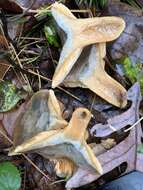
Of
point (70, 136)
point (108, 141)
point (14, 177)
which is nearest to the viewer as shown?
point (70, 136)

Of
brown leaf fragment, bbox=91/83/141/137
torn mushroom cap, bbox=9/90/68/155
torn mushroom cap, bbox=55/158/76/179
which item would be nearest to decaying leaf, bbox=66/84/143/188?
brown leaf fragment, bbox=91/83/141/137

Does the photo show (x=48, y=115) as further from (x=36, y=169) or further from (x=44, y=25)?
(x=44, y=25)

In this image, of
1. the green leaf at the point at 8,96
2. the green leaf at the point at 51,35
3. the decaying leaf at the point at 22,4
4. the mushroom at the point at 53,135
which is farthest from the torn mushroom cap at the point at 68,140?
the decaying leaf at the point at 22,4

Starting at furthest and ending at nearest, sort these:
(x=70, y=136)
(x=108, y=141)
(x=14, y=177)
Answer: (x=108, y=141) < (x=14, y=177) < (x=70, y=136)

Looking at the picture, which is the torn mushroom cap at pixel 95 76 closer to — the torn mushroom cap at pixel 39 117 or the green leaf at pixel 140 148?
the torn mushroom cap at pixel 39 117

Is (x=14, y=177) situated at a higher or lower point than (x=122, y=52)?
lower

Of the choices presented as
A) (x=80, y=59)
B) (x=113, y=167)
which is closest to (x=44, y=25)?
(x=80, y=59)

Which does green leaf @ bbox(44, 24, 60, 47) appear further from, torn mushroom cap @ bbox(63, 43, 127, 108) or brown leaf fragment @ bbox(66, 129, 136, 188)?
brown leaf fragment @ bbox(66, 129, 136, 188)

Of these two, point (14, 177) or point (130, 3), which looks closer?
point (14, 177)
